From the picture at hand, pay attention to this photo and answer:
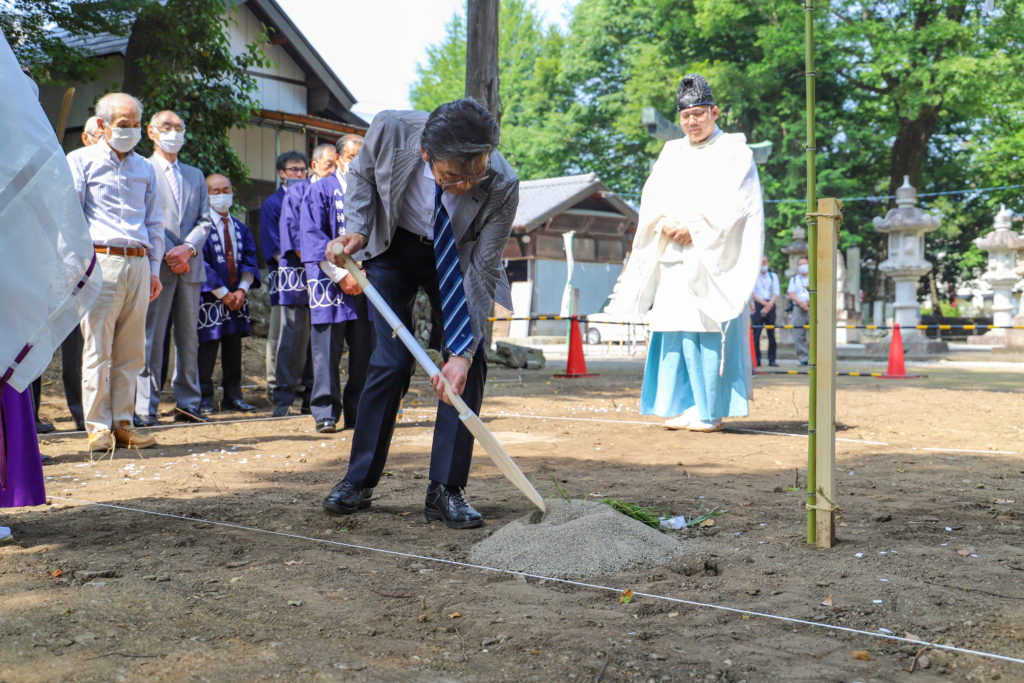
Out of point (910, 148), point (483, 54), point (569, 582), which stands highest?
point (910, 148)

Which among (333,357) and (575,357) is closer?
(333,357)

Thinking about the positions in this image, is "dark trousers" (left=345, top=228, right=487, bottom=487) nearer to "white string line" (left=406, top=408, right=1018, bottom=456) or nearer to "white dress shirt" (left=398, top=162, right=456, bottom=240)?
"white dress shirt" (left=398, top=162, right=456, bottom=240)

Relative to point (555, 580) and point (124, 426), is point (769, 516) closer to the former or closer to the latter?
point (555, 580)

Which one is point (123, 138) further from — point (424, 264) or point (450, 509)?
point (450, 509)

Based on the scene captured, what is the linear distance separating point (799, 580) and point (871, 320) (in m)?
27.8

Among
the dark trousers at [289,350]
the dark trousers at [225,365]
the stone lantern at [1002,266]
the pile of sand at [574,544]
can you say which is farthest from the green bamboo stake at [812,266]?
the stone lantern at [1002,266]

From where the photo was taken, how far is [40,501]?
323 centimetres

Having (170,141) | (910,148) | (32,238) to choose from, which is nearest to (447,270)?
(32,238)

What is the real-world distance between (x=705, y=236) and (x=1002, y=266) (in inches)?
740

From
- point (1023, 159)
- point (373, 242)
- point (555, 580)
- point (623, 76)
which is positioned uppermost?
point (623, 76)

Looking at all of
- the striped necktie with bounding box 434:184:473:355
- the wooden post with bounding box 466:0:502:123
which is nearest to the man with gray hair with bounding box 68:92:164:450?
the striped necktie with bounding box 434:184:473:355

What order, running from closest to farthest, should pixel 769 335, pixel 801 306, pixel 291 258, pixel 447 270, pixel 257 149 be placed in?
pixel 447 270 < pixel 291 258 < pixel 769 335 < pixel 801 306 < pixel 257 149

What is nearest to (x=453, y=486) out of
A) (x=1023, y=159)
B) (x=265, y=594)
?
(x=265, y=594)

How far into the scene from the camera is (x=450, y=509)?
3430 millimetres
